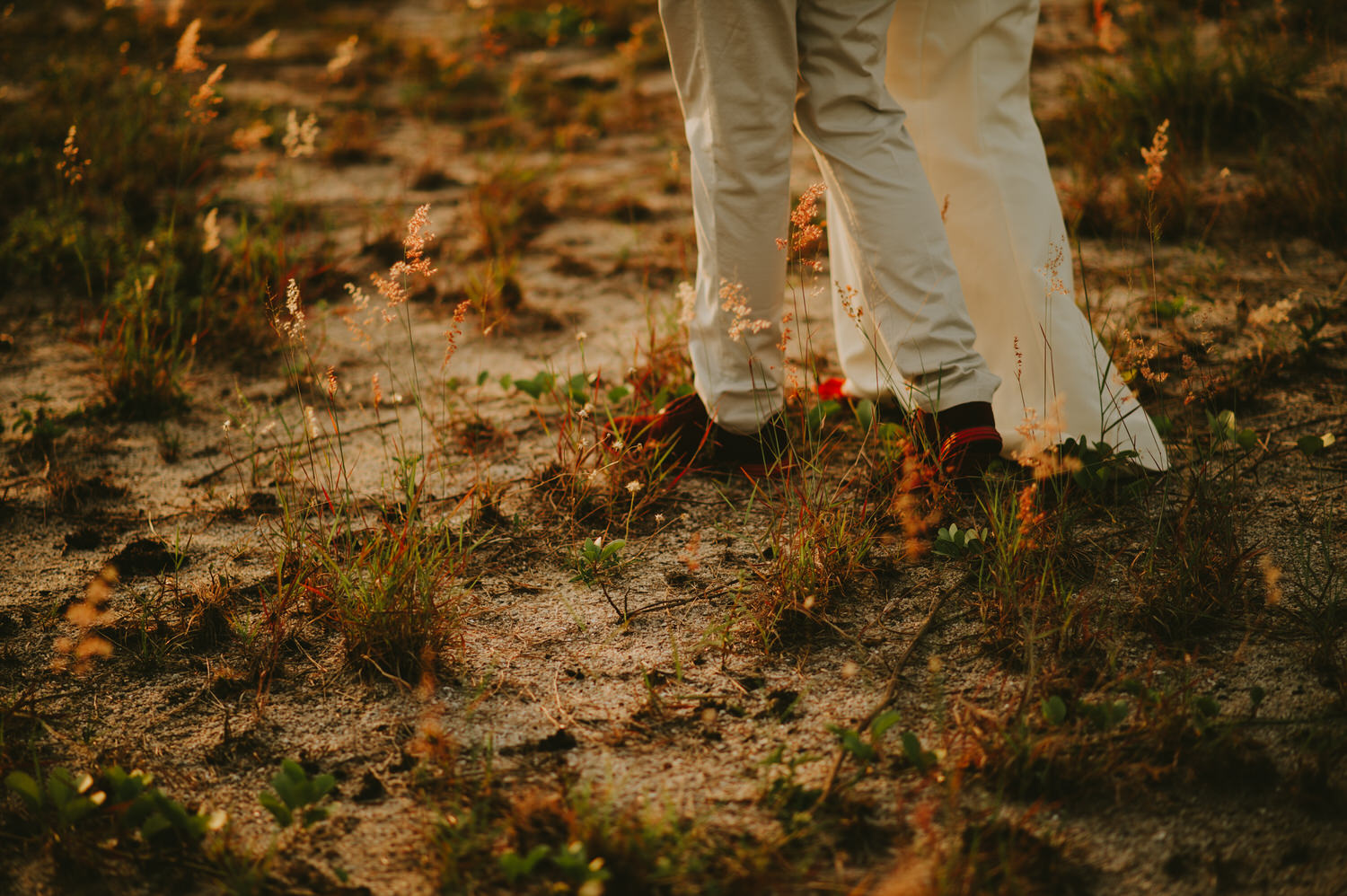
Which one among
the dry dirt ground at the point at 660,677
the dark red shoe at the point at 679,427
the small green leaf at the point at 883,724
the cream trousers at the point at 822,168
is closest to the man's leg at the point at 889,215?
the cream trousers at the point at 822,168

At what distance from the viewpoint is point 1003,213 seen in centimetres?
196

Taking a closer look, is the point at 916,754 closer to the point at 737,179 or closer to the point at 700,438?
the point at 700,438

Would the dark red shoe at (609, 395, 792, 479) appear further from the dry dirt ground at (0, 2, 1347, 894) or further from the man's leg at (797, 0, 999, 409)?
the man's leg at (797, 0, 999, 409)

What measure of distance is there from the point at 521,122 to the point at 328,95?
131 centimetres

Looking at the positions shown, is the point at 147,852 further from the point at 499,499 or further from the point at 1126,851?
the point at 1126,851

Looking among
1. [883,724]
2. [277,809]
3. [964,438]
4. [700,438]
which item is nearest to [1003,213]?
[964,438]

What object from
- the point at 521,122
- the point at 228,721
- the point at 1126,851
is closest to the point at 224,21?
the point at 521,122

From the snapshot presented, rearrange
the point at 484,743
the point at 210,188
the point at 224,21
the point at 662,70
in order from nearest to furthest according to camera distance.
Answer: the point at 484,743
the point at 210,188
the point at 662,70
the point at 224,21

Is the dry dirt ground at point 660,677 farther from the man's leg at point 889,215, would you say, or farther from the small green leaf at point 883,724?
the man's leg at point 889,215

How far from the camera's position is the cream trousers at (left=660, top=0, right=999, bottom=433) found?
170cm

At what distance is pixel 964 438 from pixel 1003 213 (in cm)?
52

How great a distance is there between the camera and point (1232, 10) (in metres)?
4.44

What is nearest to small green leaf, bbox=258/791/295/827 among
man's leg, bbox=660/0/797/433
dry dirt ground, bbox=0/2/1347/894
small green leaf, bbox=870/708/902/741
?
dry dirt ground, bbox=0/2/1347/894

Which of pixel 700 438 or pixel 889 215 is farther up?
pixel 889 215
